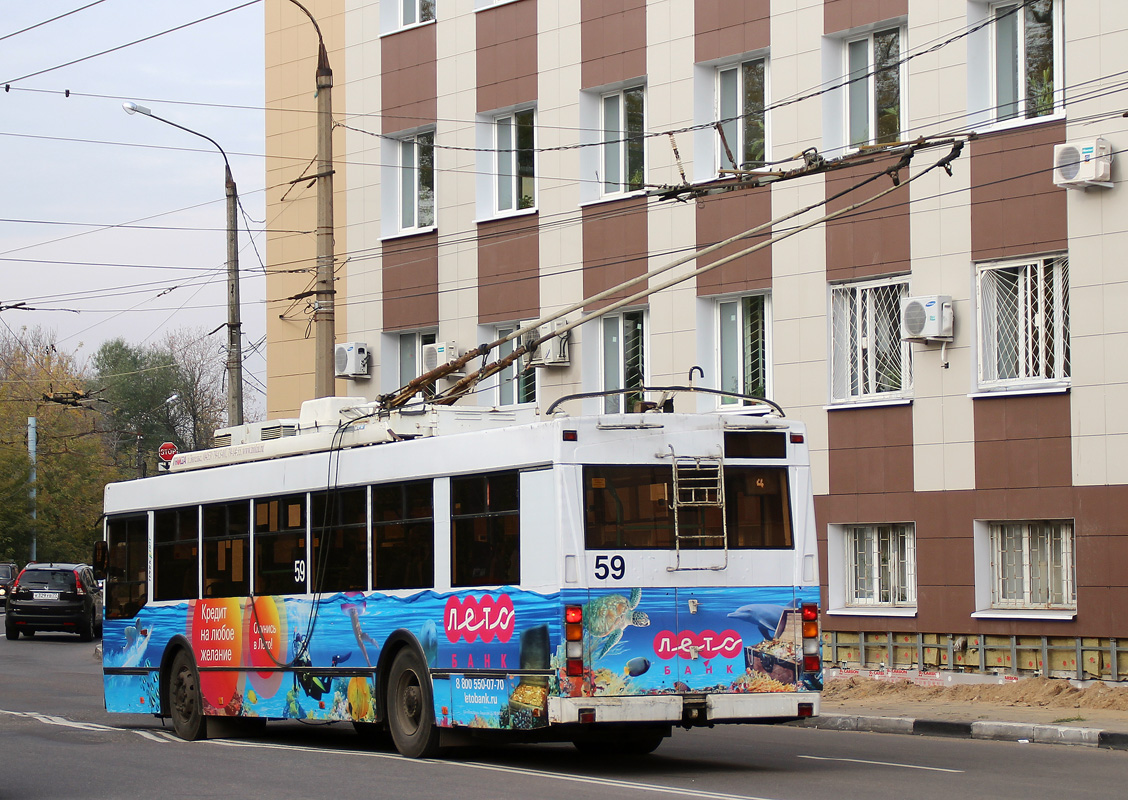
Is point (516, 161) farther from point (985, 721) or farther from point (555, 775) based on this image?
point (555, 775)

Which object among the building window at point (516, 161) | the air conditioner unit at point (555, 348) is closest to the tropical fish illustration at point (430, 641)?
the air conditioner unit at point (555, 348)

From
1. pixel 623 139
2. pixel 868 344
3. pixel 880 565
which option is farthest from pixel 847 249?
pixel 623 139

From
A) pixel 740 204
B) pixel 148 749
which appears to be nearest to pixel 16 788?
pixel 148 749

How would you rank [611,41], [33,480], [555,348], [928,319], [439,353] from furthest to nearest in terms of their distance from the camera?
[33,480] < [439,353] < [555,348] < [611,41] < [928,319]

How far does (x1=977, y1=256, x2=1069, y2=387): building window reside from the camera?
61.8 feet

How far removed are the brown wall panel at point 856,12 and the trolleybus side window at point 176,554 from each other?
1038cm

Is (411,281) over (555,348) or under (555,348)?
over

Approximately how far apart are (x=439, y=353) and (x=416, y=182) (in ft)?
10.8

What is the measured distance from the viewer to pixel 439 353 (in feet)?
85.6

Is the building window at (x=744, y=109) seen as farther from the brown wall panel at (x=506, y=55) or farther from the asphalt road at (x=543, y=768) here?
the asphalt road at (x=543, y=768)

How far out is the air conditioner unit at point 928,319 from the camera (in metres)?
19.4

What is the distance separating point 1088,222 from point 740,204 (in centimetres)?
530

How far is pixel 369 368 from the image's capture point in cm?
2798

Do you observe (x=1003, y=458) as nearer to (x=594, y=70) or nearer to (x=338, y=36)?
(x=594, y=70)
